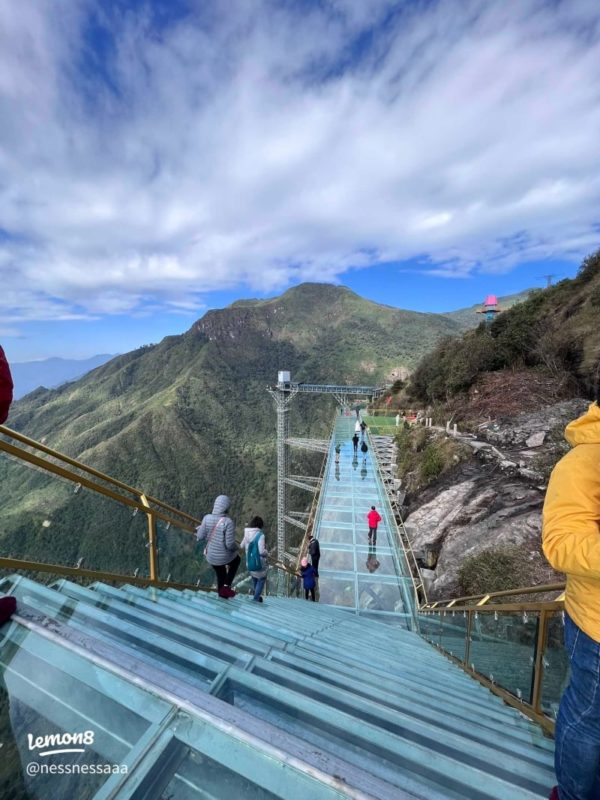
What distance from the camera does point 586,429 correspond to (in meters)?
1.43

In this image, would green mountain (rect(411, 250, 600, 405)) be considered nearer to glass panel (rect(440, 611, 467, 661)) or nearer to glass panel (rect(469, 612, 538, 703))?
glass panel (rect(440, 611, 467, 661))

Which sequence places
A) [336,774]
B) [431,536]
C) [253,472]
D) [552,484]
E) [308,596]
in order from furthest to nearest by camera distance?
[253,472] → [431,536] → [308,596] → [552,484] → [336,774]

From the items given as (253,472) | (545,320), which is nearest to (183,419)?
(253,472)

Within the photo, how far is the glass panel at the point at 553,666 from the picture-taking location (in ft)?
7.04

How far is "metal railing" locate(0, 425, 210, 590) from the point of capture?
2.29 meters

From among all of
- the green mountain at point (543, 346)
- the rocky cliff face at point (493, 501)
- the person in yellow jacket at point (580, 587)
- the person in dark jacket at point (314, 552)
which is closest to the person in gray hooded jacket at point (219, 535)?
the person in dark jacket at point (314, 552)

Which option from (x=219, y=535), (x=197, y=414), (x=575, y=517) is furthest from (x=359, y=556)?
(x=197, y=414)

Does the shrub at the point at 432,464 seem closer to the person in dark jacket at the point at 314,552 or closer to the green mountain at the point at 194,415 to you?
the person in dark jacket at the point at 314,552

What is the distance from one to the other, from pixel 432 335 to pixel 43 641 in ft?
Result: 413

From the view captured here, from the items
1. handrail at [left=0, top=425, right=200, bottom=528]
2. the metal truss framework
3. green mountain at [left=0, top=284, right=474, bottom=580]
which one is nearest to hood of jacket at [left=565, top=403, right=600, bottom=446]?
handrail at [left=0, top=425, right=200, bottom=528]

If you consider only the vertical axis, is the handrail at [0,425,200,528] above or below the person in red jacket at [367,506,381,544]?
above

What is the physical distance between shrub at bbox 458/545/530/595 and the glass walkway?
1.14 metres

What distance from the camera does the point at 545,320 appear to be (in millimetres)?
14852

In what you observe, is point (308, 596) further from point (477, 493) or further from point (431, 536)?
point (477, 493)
